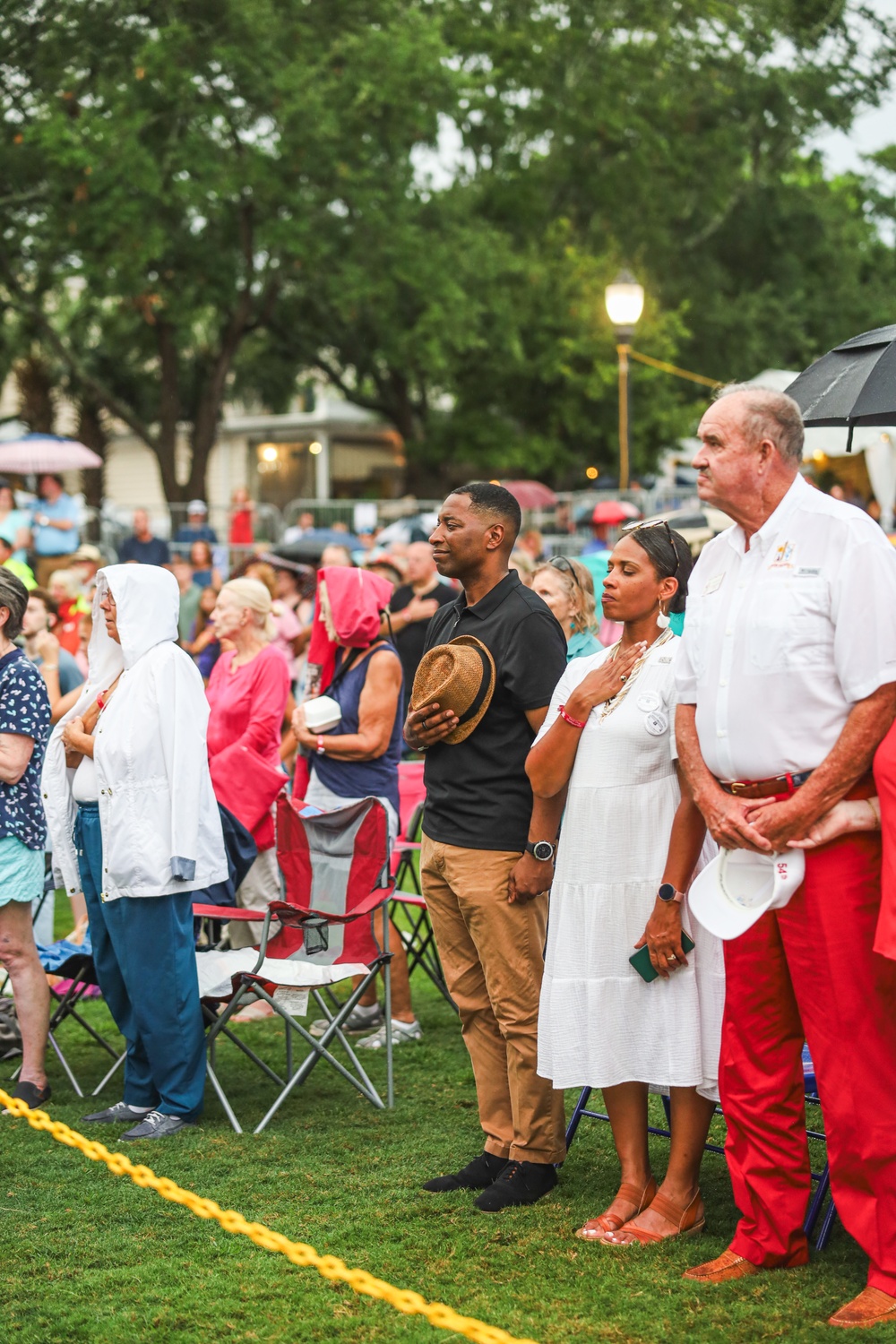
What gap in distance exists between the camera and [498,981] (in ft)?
14.6

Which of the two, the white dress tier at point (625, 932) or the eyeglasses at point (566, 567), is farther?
the eyeglasses at point (566, 567)

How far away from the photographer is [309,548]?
15.8 metres

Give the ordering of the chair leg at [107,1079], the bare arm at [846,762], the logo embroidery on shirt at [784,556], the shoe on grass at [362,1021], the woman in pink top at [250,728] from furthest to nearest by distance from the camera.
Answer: the shoe on grass at [362,1021], the woman in pink top at [250,728], the chair leg at [107,1079], the logo embroidery on shirt at [784,556], the bare arm at [846,762]

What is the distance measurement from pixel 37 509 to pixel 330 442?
953 inches

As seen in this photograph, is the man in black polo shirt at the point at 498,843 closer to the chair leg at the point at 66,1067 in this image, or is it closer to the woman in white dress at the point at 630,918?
the woman in white dress at the point at 630,918

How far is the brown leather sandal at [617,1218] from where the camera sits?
13.5 feet

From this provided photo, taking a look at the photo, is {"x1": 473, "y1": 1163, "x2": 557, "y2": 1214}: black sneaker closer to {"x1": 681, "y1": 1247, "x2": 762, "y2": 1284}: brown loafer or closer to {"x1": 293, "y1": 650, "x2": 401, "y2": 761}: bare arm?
{"x1": 681, "y1": 1247, "x2": 762, "y2": 1284}: brown loafer

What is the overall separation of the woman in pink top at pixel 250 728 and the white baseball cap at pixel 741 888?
3.27 m

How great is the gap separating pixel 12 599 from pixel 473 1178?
2.79 metres

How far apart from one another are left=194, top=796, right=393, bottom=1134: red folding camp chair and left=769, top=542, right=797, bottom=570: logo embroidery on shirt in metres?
2.63

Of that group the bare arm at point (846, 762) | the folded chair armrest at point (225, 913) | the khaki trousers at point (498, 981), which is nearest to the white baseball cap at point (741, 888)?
the bare arm at point (846, 762)

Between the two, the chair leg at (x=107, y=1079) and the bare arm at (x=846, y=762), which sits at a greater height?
the bare arm at (x=846, y=762)

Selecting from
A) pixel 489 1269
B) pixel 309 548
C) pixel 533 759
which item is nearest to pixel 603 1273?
pixel 489 1269

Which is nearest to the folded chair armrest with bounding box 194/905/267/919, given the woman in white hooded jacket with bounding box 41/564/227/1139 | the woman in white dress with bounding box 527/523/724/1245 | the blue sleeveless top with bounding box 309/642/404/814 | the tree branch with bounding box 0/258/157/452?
the woman in white hooded jacket with bounding box 41/564/227/1139
